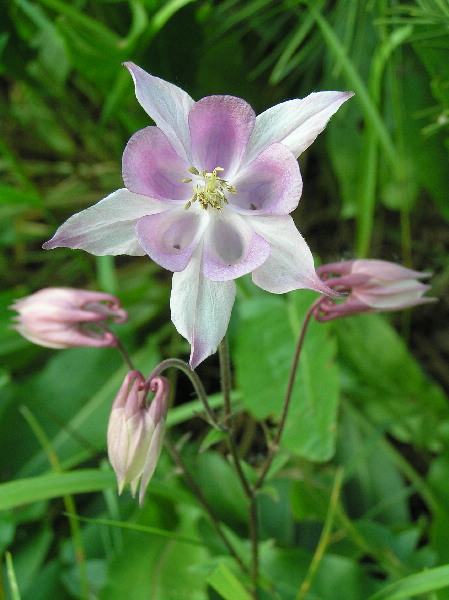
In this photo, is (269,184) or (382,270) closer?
(269,184)

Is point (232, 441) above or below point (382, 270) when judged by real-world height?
below

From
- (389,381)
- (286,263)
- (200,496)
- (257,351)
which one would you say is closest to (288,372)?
(257,351)

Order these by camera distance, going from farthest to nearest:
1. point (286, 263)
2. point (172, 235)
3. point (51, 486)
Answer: point (51, 486) < point (172, 235) < point (286, 263)

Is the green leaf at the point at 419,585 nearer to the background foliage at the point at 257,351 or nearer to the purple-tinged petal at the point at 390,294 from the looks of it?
the background foliage at the point at 257,351

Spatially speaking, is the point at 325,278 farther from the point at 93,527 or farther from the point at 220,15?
the point at 220,15

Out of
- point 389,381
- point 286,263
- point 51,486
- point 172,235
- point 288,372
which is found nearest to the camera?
point 286,263

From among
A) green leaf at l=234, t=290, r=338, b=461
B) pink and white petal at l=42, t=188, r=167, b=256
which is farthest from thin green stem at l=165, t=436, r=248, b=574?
pink and white petal at l=42, t=188, r=167, b=256

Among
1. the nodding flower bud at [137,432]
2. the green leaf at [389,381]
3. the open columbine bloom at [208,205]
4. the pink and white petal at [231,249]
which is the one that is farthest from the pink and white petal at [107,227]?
the green leaf at [389,381]

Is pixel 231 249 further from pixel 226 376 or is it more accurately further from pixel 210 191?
pixel 226 376
